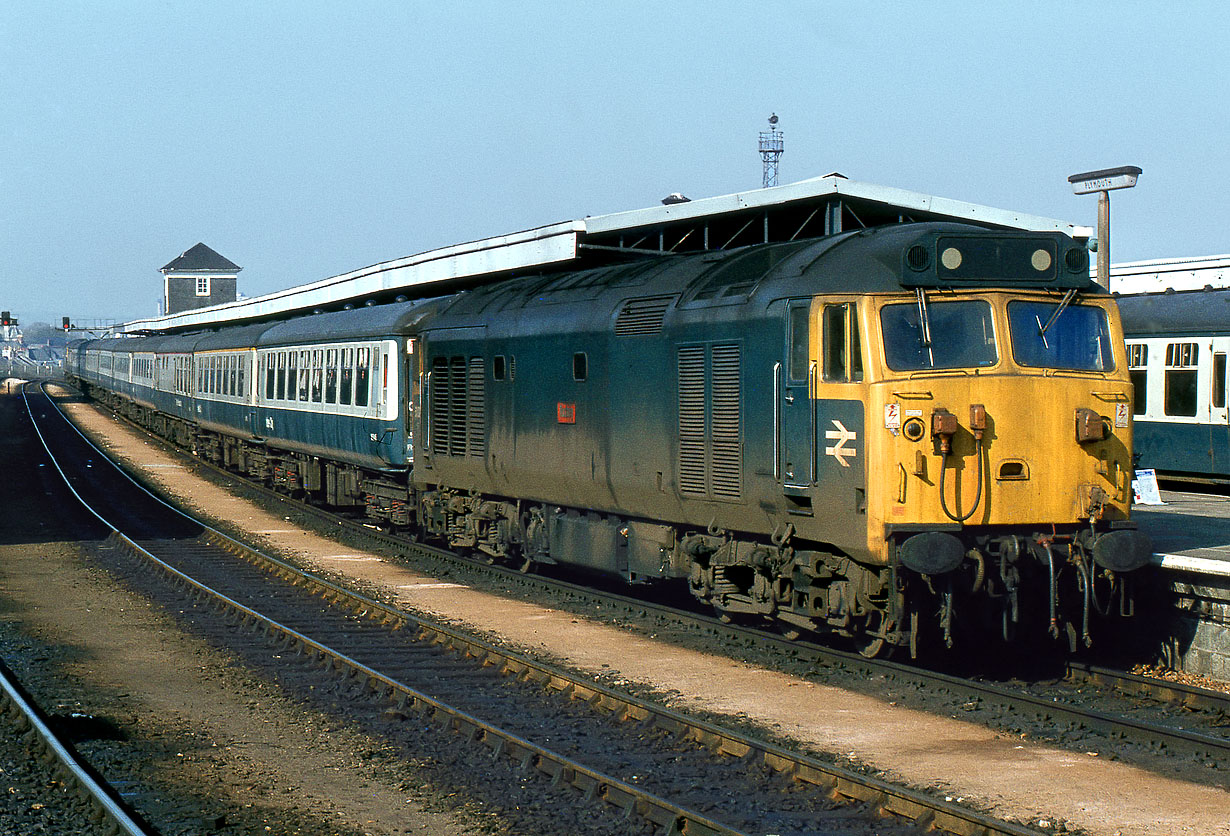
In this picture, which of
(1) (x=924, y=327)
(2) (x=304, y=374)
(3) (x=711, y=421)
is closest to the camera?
(1) (x=924, y=327)

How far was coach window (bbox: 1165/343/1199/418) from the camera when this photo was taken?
23.7 metres

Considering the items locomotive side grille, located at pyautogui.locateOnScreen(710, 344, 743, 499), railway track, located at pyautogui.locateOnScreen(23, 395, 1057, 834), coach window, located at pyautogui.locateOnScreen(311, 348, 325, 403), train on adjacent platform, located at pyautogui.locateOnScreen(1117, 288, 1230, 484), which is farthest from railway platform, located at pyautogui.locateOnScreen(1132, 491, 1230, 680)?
coach window, located at pyautogui.locateOnScreen(311, 348, 325, 403)

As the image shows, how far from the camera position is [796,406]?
489 inches

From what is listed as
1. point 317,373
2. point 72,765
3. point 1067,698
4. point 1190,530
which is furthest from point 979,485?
point 317,373

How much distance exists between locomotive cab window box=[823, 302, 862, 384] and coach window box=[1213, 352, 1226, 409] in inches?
539

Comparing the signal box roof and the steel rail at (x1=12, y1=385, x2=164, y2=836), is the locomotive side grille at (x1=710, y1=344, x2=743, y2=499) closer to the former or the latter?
the steel rail at (x1=12, y1=385, x2=164, y2=836)

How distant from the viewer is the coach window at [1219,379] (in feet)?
75.4

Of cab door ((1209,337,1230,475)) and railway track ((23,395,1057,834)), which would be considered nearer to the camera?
railway track ((23,395,1057,834))

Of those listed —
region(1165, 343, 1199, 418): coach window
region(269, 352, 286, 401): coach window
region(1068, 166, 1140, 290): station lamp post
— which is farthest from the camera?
region(269, 352, 286, 401): coach window

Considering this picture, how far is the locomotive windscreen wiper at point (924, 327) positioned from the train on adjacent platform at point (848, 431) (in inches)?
0.8

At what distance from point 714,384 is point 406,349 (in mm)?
10019

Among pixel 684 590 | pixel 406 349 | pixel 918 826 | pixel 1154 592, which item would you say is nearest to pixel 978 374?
pixel 1154 592

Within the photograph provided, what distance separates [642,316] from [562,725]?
535 cm

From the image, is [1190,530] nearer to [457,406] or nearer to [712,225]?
[712,225]
